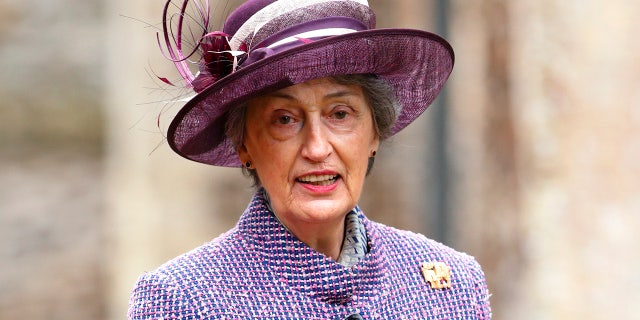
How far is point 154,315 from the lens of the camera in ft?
16.0

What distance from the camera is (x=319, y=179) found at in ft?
16.4

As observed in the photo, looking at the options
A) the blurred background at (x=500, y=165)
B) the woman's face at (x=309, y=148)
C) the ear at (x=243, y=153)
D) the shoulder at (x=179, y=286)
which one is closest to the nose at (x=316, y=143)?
the woman's face at (x=309, y=148)

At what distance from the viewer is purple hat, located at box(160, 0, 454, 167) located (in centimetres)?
484

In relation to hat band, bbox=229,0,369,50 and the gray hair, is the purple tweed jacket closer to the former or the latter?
the gray hair

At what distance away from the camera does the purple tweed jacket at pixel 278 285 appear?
4926 millimetres

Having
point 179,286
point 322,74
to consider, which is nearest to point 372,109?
point 322,74

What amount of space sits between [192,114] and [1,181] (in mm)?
10280

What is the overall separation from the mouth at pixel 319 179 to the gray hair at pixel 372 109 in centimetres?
27

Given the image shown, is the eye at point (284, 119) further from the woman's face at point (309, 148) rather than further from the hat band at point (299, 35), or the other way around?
the hat band at point (299, 35)

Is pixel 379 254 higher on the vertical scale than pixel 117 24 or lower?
lower

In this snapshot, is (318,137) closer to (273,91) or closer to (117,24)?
(273,91)

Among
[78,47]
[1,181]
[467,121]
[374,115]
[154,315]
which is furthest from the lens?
[78,47]

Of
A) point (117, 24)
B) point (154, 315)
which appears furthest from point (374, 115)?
point (117, 24)

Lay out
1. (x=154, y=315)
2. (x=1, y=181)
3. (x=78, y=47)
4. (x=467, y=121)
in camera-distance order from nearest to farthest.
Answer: (x=154, y=315) → (x=467, y=121) → (x=1, y=181) → (x=78, y=47)
